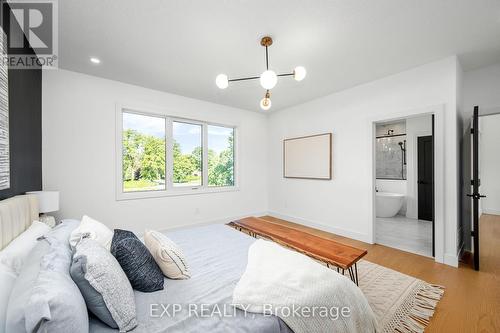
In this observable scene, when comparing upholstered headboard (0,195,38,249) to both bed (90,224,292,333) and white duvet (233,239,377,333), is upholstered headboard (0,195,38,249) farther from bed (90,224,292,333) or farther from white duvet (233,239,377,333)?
white duvet (233,239,377,333)

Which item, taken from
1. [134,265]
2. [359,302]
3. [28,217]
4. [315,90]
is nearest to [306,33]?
[315,90]

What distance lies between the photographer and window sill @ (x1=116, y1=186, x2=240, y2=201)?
3.38 meters

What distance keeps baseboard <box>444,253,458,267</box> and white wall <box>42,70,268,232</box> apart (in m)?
3.76

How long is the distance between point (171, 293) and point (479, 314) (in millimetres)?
2516

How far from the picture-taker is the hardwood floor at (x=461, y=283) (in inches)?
65.5

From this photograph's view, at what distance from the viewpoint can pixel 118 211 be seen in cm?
330

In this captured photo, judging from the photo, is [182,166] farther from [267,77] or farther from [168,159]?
[267,77]

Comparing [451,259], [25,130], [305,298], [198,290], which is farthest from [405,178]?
[25,130]

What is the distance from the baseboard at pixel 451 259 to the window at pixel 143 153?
432cm

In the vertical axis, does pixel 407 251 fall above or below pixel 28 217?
below

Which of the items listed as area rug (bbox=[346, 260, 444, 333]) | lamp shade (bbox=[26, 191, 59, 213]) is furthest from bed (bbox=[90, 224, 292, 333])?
lamp shade (bbox=[26, 191, 59, 213])

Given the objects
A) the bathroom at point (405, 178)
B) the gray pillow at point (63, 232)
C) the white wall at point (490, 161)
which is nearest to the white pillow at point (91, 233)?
the gray pillow at point (63, 232)

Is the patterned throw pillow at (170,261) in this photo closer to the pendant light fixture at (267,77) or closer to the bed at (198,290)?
the bed at (198,290)

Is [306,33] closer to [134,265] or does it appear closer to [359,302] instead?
[359,302]
